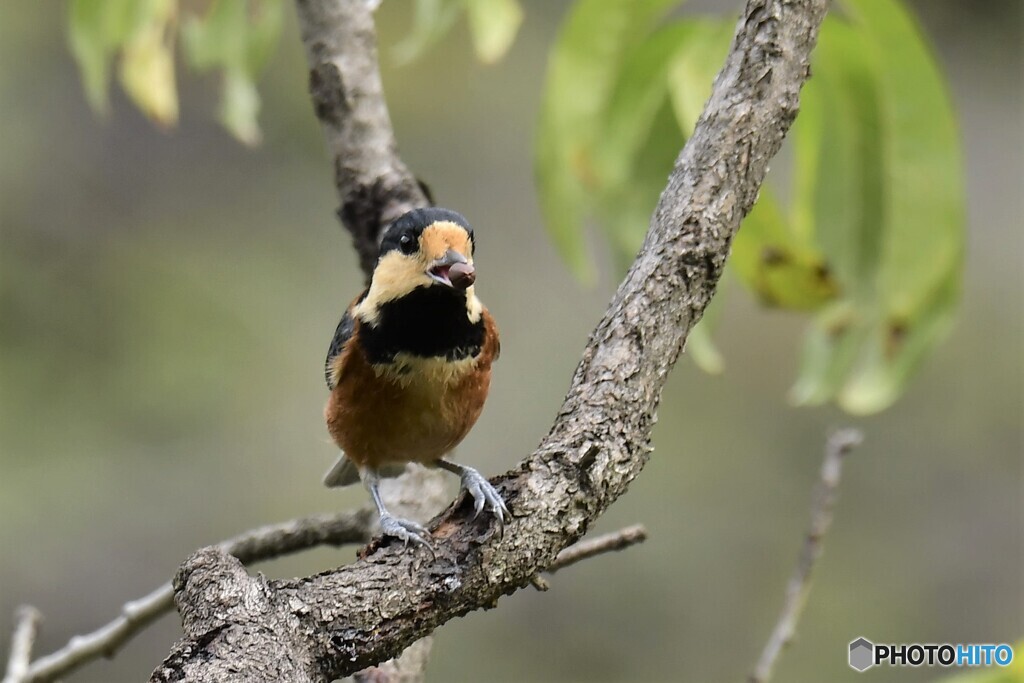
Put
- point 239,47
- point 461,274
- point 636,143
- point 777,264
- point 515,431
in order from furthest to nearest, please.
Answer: point 515,431 → point 239,47 → point 636,143 → point 777,264 → point 461,274

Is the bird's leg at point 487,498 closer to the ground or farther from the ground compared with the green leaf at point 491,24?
closer to the ground

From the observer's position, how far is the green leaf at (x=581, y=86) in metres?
2.66

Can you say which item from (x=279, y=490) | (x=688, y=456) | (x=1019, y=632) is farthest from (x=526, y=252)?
(x=1019, y=632)

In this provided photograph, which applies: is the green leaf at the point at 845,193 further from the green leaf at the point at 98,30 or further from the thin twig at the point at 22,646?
the thin twig at the point at 22,646

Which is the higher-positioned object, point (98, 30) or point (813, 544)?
point (98, 30)

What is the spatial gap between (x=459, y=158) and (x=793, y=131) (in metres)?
5.62

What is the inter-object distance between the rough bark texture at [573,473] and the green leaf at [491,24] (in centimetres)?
64

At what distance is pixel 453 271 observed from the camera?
2.44 m

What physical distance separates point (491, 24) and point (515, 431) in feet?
13.9

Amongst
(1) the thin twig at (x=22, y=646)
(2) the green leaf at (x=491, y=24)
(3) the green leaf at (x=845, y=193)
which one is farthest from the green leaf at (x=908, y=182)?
(1) the thin twig at (x=22, y=646)

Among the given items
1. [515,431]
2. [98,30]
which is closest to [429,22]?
[98,30]

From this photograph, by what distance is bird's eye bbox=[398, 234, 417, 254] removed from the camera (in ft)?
8.41

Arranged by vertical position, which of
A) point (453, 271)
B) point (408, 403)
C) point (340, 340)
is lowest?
point (408, 403)

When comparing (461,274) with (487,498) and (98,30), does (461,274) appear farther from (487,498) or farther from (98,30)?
(98,30)
